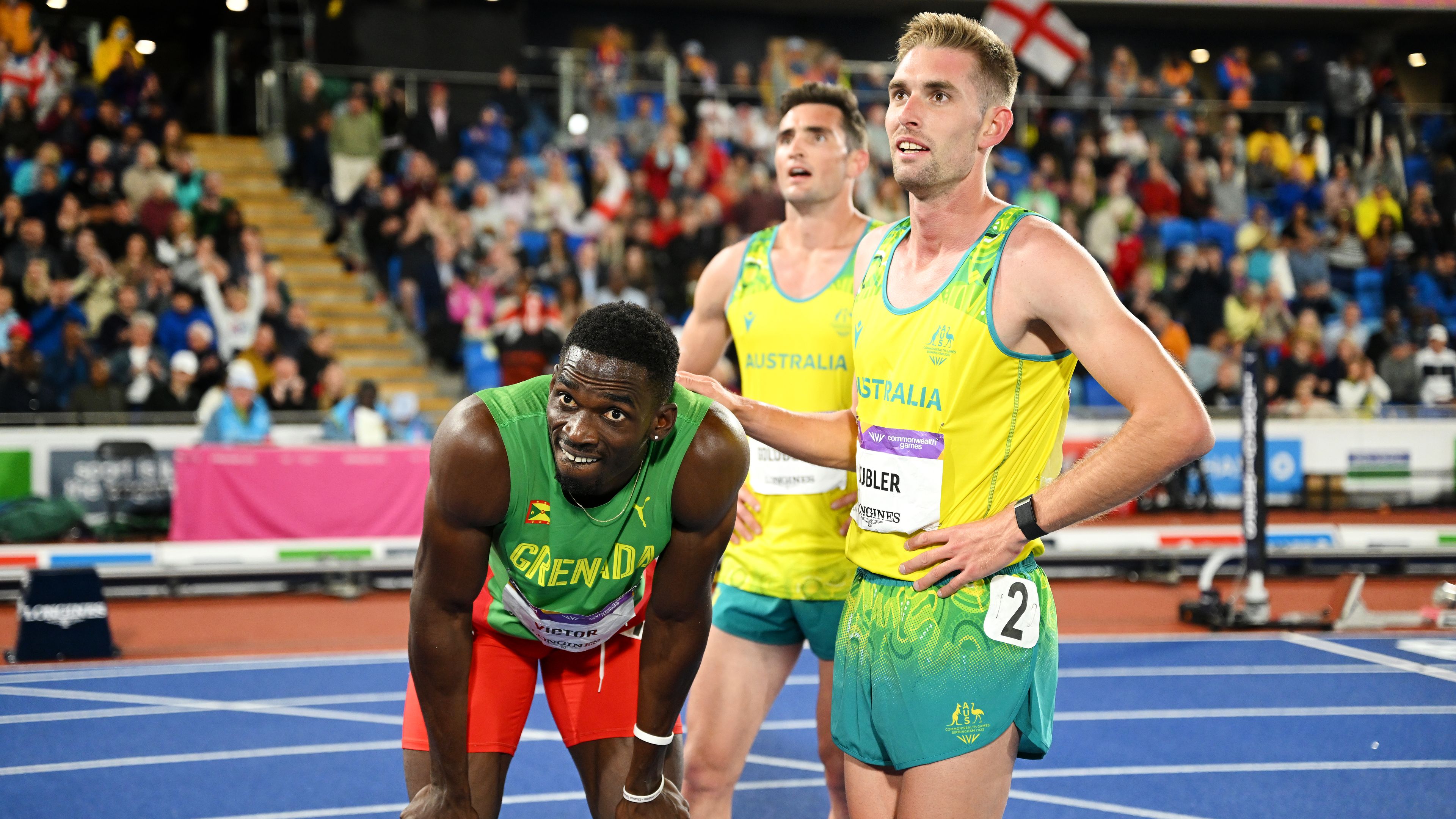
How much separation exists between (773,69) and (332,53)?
265 inches

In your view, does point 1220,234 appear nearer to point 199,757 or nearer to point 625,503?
point 199,757

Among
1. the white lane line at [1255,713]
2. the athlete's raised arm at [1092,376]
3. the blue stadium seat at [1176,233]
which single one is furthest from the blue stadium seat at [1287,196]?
the athlete's raised arm at [1092,376]

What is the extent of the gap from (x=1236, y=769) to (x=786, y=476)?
3.35 m

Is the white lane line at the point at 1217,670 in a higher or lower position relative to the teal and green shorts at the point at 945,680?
lower

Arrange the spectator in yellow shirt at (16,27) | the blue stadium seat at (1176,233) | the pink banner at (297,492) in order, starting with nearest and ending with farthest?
the pink banner at (297,492) → the spectator in yellow shirt at (16,27) → the blue stadium seat at (1176,233)

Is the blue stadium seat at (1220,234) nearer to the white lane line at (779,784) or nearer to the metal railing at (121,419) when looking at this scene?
the metal railing at (121,419)

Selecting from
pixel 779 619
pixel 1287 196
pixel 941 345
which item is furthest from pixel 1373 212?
pixel 941 345

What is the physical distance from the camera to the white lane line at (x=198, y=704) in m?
6.83

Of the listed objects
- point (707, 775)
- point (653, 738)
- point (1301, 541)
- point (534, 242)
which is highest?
point (534, 242)

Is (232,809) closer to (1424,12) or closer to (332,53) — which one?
(332,53)

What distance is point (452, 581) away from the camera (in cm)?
285

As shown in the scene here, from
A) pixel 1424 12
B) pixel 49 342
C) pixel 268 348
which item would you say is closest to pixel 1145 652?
pixel 268 348

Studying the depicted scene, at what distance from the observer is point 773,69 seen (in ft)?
→ 63.1

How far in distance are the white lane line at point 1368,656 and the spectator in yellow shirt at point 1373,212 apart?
11524 mm
